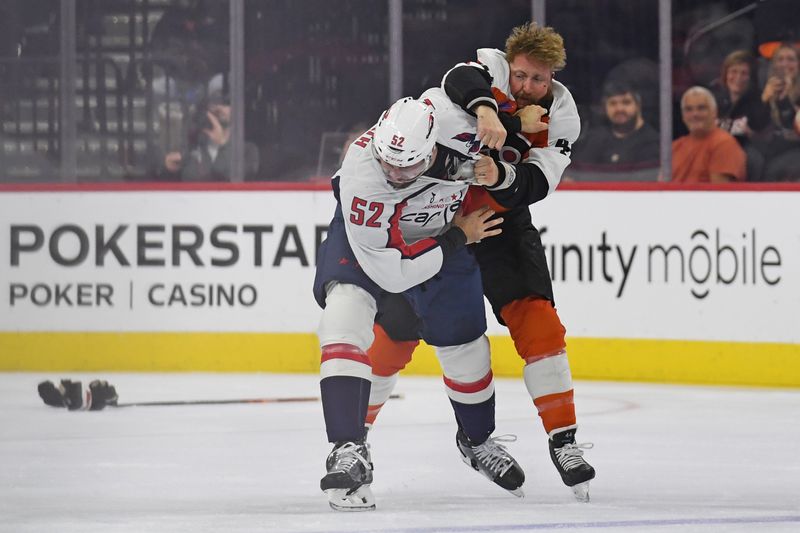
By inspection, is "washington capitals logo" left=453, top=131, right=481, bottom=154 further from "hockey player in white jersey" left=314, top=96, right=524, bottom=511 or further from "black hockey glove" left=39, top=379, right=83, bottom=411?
"black hockey glove" left=39, top=379, right=83, bottom=411

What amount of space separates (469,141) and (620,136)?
3472 mm

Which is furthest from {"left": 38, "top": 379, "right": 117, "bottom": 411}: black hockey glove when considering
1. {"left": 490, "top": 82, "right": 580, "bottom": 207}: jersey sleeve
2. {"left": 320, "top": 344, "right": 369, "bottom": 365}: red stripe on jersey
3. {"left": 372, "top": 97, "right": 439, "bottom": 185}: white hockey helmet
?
{"left": 372, "top": 97, "right": 439, "bottom": 185}: white hockey helmet

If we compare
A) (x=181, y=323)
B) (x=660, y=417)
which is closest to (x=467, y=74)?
(x=660, y=417)

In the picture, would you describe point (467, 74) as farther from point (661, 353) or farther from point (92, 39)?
point (92, 39)

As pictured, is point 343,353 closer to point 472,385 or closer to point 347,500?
point 347,500

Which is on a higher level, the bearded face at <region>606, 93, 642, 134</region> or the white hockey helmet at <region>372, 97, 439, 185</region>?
the bearded face at <region>606, 93, 642, 134</region>

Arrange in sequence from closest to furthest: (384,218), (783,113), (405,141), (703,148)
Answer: (405,141), (384,218), (783,113), (703,148)

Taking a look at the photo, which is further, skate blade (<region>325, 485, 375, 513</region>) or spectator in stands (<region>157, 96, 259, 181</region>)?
spectator in stands (<region>157, 96, 259, 181</region>)

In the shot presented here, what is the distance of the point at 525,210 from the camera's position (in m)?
4.05

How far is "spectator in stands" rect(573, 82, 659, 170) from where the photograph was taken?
22.8 ft

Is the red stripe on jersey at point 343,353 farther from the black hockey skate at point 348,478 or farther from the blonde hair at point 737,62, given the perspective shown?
the blonde hair at point 737,62

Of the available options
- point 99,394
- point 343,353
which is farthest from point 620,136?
point 343,353

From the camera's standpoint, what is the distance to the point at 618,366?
21.8 ft

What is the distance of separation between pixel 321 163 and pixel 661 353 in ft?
6.43
